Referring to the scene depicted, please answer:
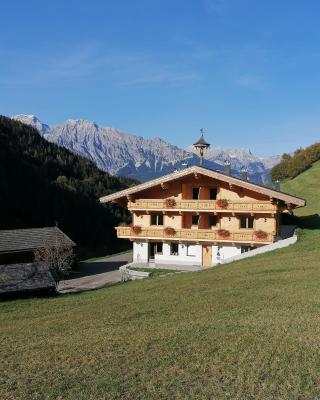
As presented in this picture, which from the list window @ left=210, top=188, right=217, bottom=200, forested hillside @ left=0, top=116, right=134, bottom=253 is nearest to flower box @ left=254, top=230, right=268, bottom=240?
window @ left=210, top=188, right=217, bottom=200

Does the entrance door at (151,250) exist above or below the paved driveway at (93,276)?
above

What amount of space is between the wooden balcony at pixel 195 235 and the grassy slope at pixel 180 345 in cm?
1280

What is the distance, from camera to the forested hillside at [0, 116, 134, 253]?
4545 inches

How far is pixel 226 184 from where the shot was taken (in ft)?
120

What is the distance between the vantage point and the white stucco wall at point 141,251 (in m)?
39.2

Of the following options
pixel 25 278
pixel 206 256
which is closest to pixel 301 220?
pixel 206 256

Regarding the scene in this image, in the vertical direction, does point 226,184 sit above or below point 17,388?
above

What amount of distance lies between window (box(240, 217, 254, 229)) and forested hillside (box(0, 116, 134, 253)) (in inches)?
2546

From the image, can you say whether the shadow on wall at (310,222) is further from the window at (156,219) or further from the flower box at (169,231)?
the window at (156,219)

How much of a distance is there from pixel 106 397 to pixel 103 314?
912 cm

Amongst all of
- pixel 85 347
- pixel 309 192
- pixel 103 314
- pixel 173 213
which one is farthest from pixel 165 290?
pixel 309 192

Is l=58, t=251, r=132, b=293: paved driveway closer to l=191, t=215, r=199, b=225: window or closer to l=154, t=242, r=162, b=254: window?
l=154, t=242, r=162, b=254: window

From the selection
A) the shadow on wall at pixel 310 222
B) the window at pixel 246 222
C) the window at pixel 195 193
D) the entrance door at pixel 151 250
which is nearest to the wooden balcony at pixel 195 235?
the window at pixel 246 222

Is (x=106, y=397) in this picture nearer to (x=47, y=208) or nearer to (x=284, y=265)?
(x=284, y=265)
